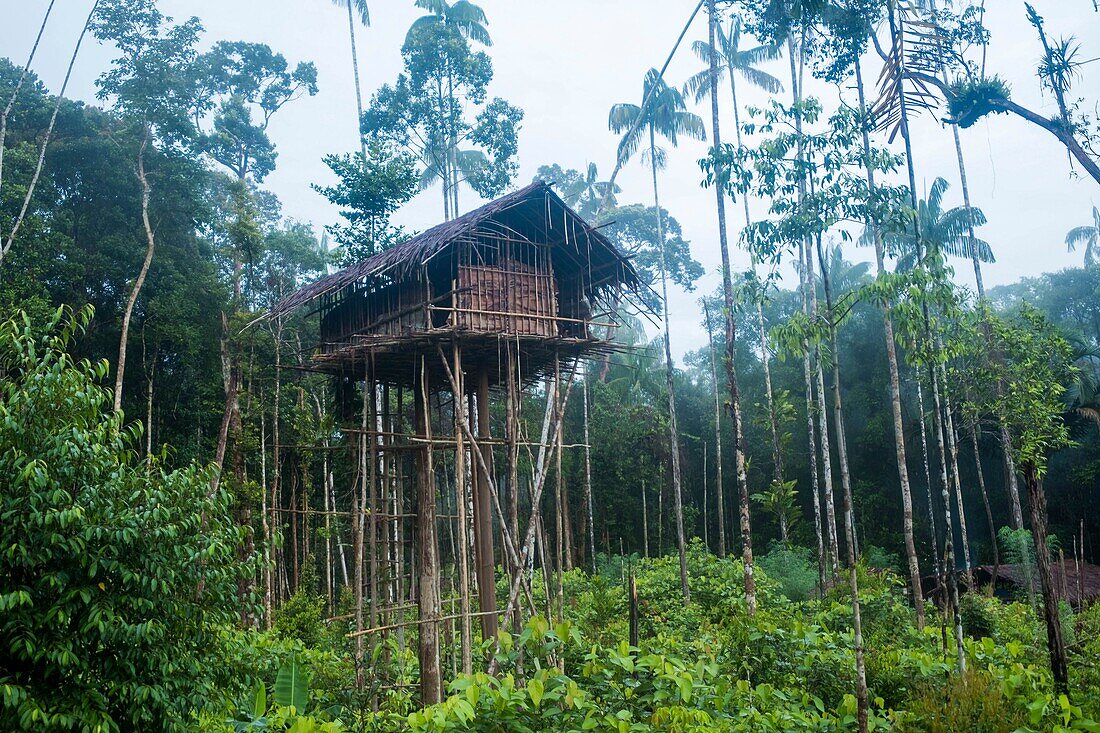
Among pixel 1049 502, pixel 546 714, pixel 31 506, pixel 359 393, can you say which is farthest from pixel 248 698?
A: pixel 1049 502

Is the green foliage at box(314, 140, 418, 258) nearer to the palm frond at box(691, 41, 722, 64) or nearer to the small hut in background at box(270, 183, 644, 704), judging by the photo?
the small hut in background at box(270, 183, 644, 704)

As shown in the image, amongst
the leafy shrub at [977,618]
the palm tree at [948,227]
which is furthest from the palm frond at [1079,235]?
the leafy shrub at [977,618]

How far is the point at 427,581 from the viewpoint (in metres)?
11.6

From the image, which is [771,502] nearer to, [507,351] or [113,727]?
[507,351]

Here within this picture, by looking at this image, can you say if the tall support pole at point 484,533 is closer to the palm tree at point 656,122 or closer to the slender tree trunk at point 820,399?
the slender tree trunk at point 820,399

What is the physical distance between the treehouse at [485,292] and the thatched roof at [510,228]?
0.06 ft

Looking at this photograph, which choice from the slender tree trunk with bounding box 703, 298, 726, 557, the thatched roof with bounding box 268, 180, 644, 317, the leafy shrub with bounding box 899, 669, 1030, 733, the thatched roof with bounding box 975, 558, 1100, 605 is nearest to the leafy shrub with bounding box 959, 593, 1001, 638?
the thatched roof with bounding box 975, 558, 1100, 605

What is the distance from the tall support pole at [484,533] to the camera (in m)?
11.5

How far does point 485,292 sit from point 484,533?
350cm

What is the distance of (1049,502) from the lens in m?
24.0

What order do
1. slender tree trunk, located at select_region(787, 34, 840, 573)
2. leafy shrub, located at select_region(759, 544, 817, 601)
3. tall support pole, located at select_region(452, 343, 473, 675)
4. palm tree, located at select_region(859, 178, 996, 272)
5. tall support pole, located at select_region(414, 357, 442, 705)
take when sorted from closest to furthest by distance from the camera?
1. tall support pole, located at select_region(452, 343, 473, 675)
2. tall support pole, located at select_region(414, 357, 442, 705)
3. slender tree trunk, located at select_region(787, 34, 840, 573)
4. leafy shrub, located at select_region(759, 544, 817, 601)
5. palm tree, located at select_region(859, 178, 996, 272)

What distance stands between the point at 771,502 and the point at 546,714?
16988 mm

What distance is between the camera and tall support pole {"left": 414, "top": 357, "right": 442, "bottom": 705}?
11227 millimetres

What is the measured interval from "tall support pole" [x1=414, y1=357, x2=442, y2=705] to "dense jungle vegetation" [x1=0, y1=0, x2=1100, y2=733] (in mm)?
133
